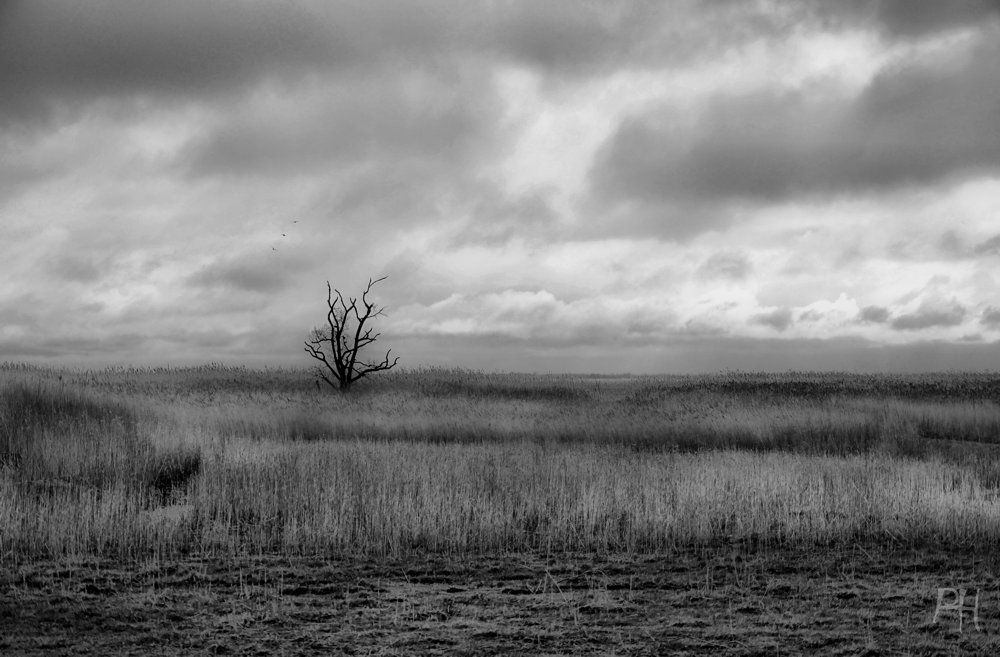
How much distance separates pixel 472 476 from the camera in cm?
1198

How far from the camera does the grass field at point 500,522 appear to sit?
6527 millimetres

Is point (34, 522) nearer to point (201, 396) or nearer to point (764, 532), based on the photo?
point (764, 532)

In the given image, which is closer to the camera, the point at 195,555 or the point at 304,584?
the point at 304,584

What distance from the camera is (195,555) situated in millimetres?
8141

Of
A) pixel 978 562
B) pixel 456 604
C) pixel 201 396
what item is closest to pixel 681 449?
pixel 978 562

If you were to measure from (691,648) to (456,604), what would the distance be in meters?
2.05

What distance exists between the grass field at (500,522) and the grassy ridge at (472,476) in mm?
55

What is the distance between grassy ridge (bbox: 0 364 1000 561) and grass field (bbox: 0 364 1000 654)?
6cm

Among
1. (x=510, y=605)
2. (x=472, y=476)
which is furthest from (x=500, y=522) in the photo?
(x=472, y=476)

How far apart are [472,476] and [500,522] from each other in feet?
9.82

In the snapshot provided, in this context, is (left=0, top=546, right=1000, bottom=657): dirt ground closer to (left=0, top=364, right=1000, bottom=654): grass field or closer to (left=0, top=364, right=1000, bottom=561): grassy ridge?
(left=0, top=364, right=1000, bottom=654): grass field

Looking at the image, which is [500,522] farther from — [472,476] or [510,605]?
[472,476]

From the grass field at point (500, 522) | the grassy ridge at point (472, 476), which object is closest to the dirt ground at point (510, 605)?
the grass field at point (500, 522)

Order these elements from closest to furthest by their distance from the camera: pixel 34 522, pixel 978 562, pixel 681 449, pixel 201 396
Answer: pixel 978 562, pixel 34 522, pixel 681 449, pixel 201 396
